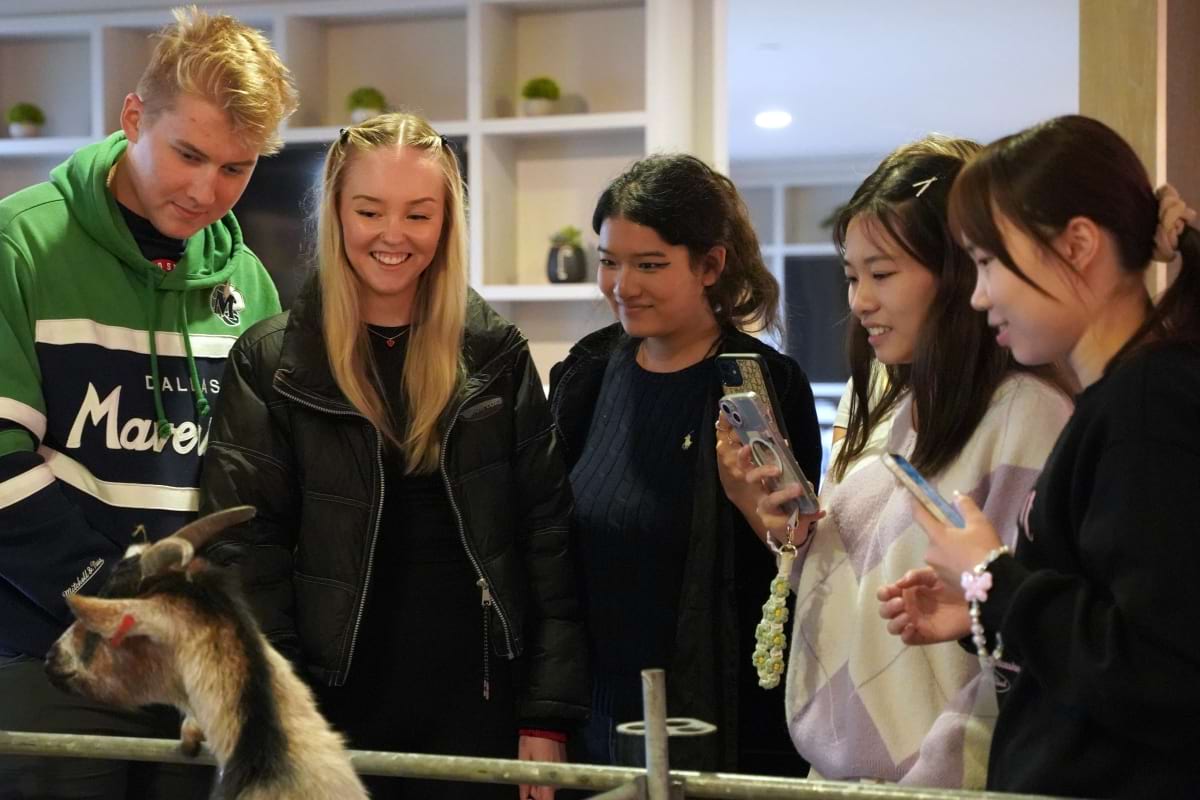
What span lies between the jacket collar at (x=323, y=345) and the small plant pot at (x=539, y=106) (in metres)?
2.44

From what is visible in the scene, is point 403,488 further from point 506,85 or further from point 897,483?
point 506,85

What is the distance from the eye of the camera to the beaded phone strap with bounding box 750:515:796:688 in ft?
5.43

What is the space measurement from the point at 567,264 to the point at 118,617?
331 centimetres

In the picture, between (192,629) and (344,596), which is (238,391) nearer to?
(344,596)

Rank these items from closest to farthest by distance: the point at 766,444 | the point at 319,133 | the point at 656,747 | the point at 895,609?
1. the point at 656,747
2. the point at 895,609
3. the point at 766,444
4. the point at 319,133

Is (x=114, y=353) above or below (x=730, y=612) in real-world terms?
above

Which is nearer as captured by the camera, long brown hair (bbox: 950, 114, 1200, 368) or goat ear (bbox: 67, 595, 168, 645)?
goat ear (bbox: 67, 595, 168, 645)

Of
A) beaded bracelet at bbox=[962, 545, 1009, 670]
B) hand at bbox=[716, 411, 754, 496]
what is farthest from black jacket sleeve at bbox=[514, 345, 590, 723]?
beaded bracelet at bbox=[962, 545, 1009, 670]

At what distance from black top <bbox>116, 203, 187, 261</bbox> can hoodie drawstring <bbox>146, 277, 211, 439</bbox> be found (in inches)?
1.8

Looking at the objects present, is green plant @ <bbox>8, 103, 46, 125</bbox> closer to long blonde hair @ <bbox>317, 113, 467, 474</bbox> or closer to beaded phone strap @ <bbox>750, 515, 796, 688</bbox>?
long blonde hair @ <bbox>317, 113, 467, 474</bbox>

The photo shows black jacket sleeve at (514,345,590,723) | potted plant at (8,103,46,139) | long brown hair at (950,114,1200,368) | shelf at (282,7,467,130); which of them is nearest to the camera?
long brown hair at (950,114,1200,368)

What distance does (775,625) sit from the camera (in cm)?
166

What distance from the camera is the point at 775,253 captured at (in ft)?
35.9

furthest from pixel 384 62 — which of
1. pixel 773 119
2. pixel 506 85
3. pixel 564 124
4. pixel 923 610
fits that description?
pixel 773 119
